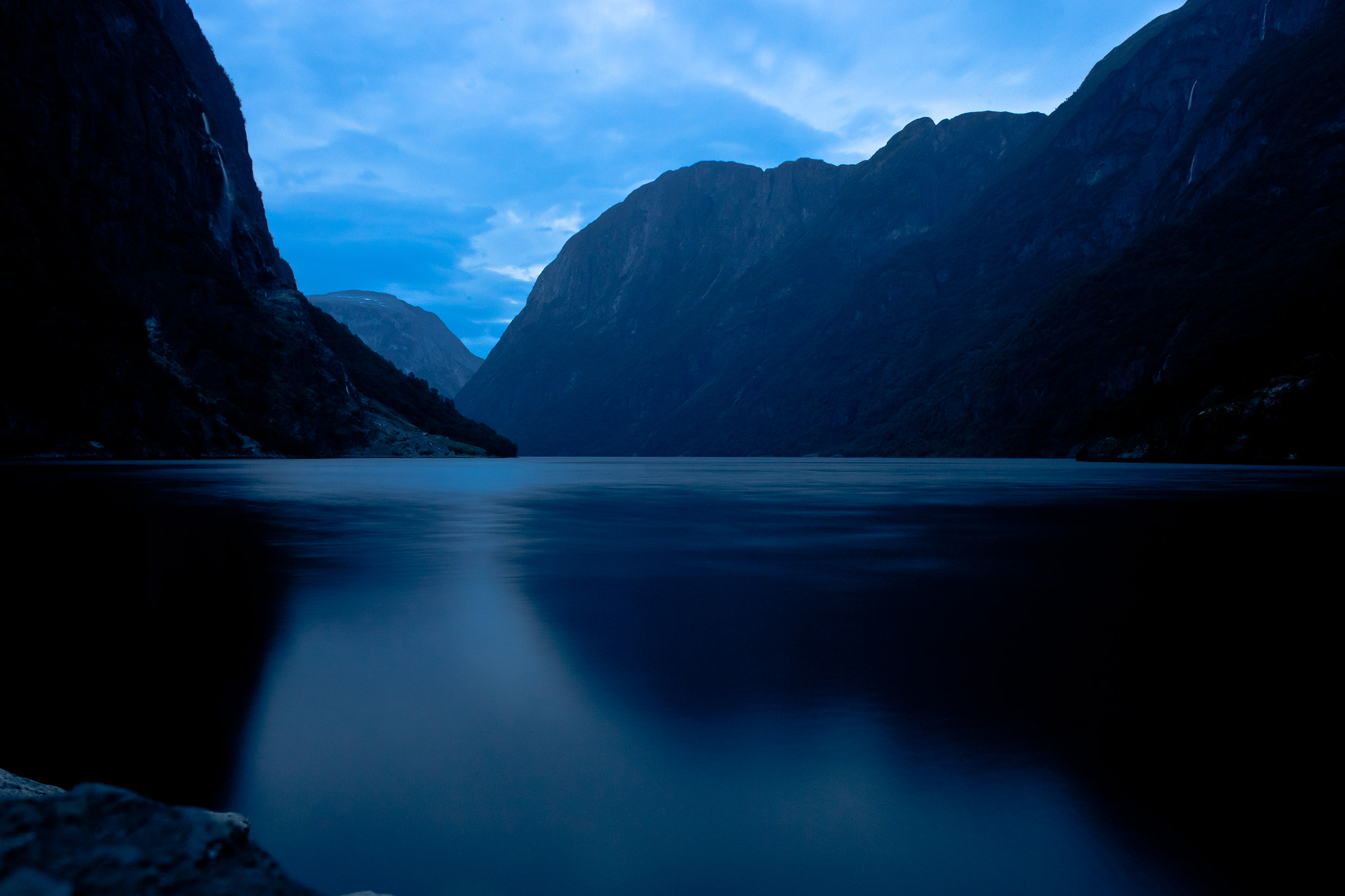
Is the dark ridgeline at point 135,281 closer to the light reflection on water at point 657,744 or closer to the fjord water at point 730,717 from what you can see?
the fjord water at point 730,717

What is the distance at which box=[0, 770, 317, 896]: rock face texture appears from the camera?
263cm

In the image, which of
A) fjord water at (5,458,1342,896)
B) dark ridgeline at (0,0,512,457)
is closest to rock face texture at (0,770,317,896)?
fjord water at (5,458,1342,896)

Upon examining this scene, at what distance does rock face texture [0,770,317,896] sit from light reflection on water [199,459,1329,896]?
85.0 inches

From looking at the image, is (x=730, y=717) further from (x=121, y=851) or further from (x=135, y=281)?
(x=135, y=281)

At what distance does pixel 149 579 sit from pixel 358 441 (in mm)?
161280

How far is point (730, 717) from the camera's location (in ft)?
25.5

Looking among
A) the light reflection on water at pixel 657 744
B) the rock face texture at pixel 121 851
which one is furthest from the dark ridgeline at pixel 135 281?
the rock face texture at pixel 121 851

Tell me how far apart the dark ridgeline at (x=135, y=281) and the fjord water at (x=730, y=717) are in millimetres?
100684

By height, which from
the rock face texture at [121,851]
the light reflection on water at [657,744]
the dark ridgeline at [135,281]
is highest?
the dark ridgeline at [135,281]

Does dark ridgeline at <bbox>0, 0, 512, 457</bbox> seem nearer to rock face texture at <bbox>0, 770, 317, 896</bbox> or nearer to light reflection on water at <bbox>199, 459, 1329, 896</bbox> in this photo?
light reflection on water at <bbox>199, 459, 1329, 896</bbox>

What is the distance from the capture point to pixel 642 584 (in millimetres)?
16000

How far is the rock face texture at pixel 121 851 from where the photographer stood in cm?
263

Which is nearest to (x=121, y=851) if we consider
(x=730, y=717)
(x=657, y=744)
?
(x=657, y=744)

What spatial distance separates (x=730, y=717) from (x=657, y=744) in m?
0.96
